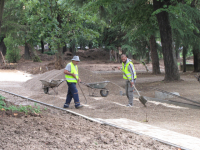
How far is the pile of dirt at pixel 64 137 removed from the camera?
4.50 m

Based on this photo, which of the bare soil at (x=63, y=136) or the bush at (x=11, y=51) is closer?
the bare soil at (x=63, y=136)

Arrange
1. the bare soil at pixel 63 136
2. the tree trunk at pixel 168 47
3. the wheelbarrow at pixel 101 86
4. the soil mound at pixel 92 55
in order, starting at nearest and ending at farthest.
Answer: the bare soil at pixel 63 136 < the wheelbarrow at pixel 101 86 < the tree trunk at pixel 168 47 < the soil mound at pixel 92 55

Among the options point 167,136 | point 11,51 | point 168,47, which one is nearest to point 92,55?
point 11,51

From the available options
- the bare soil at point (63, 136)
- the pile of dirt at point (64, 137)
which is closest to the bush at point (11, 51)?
the bare soil at point (63, 136)

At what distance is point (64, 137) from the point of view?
16.0 feet

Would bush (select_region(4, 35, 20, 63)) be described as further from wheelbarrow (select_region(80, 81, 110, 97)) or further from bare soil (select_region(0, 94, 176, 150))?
bare soil (select_region(0, 94, 176, 150))

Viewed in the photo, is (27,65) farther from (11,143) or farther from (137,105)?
(11,143)

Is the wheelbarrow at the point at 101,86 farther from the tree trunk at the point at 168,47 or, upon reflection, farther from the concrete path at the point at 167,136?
the tree trunk at the point at 168,47

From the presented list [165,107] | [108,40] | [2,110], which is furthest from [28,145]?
[108,40]

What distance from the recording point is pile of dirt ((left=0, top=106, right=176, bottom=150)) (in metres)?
4.50

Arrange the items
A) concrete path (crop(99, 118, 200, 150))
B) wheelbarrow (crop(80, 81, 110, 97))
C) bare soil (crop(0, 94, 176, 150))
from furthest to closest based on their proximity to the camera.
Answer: wheelbarrow (crop(80, 81, 110, 97))
concrete path (crop(99, 118, 200, 150))
bare soil (crop(0, 94, 176, 150))

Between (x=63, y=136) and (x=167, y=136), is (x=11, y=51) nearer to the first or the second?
(x=63, y=136)

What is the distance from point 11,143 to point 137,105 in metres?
5.75

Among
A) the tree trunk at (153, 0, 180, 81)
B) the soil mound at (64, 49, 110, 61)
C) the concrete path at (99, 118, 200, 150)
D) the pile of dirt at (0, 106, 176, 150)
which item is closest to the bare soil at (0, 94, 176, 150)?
the pile of dirt at (0, 106, 176, 150)
